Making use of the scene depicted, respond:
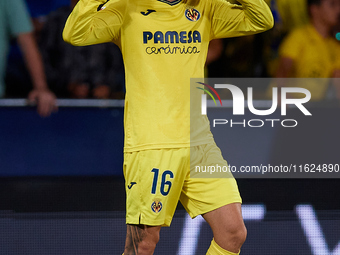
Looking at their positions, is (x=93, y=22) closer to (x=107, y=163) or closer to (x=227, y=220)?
(x=227, y=220)

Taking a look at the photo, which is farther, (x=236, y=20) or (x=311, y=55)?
(x=311, y=55)

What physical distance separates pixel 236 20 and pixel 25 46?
159cm

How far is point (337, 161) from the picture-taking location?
4.29 meters

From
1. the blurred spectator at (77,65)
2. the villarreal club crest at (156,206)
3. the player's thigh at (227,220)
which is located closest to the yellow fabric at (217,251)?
the player's thigh at (227,220)

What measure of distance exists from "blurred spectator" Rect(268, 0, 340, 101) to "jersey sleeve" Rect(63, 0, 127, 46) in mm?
1619

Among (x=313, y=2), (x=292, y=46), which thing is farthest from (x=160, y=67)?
(x=313, y=2)

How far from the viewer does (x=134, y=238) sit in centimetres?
289

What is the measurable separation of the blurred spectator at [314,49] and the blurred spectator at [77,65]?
1.07 metres

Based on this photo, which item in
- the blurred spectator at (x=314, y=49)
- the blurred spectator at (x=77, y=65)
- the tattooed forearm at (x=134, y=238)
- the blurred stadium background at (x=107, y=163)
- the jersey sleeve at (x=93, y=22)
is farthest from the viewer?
the blurred spectator at (x=314, y=49)

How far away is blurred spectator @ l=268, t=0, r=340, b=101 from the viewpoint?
421cm

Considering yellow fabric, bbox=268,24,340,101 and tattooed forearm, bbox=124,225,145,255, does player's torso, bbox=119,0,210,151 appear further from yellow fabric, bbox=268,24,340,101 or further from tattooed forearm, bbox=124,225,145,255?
yellow fabric, bbox=268,24,340,101

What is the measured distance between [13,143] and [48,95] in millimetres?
407

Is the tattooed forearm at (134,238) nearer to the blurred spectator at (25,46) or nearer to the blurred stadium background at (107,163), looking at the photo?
the blurred stadium background at (107,163)

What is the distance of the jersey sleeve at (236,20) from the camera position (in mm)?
2957
